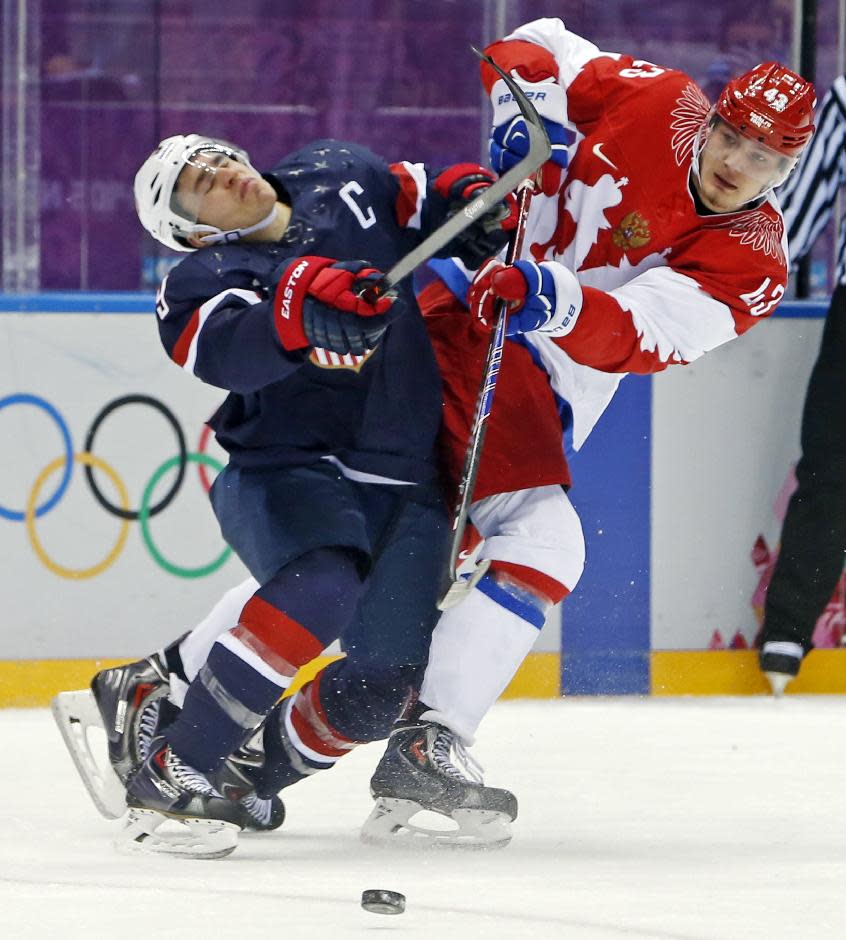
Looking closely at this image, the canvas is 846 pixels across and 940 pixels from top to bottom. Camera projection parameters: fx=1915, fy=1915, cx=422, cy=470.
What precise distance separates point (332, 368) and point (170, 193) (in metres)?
0.31

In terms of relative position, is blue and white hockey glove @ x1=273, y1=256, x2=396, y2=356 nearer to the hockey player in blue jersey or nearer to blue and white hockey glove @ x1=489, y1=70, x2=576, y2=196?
the hockey player in blue jersey

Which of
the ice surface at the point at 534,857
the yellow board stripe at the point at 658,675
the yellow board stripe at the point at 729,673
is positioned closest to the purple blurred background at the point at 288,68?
the yellow board stripe at the point at 658,675

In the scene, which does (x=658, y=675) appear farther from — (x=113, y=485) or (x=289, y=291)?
(x=289, y=291)

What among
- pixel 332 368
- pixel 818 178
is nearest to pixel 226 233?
pixel 332 368

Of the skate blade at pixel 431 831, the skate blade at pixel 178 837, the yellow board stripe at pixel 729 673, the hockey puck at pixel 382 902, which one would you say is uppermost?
the hockey puck at pixel 382 902

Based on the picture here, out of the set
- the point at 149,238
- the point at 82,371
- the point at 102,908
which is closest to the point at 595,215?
the point at 102,908

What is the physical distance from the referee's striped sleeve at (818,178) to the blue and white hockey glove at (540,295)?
213 centimetres

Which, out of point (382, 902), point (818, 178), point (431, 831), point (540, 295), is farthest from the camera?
point (818, 178)

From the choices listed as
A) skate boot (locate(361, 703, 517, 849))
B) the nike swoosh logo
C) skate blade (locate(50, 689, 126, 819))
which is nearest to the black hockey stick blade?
the nike swoosh logo

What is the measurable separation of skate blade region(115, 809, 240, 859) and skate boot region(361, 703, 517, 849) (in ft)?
0.73

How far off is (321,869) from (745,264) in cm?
94

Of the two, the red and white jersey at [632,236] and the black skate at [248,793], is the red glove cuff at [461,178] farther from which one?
the black skate at [248,793]

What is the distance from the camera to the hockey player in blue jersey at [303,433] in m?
2.29

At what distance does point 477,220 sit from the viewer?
2623 mm
